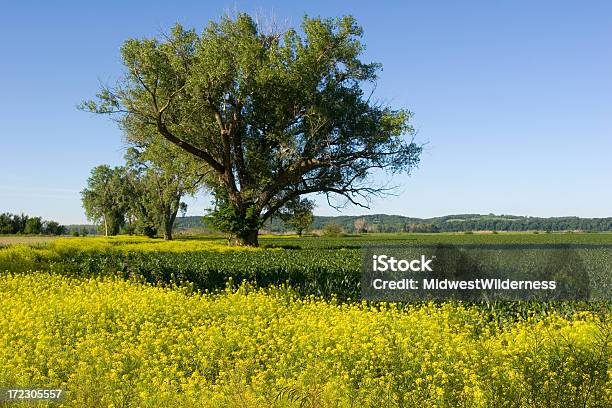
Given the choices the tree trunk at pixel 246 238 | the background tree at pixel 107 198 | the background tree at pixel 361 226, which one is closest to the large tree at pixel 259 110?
the tree trunk at pixel 246 238

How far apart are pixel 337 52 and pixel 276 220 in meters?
13.0

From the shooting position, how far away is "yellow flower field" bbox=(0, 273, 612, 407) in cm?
641

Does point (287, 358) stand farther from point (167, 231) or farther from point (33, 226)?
point (33, 226)

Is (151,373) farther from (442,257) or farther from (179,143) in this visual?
(179,143)

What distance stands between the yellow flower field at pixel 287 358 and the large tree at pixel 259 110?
927 inches

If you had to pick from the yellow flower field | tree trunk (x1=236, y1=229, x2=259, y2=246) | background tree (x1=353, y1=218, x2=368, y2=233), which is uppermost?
background tree (x1=353, y1=218, x2=368, y2=233)

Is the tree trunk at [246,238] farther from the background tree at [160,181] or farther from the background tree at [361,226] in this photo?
the background tree at [361,226]

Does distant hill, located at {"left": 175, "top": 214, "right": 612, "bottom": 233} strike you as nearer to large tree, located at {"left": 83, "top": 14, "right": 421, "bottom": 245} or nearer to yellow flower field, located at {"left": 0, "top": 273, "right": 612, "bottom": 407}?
large tree, located at {"left": 83, "top": 14, "right": 421, "bottom": 245}

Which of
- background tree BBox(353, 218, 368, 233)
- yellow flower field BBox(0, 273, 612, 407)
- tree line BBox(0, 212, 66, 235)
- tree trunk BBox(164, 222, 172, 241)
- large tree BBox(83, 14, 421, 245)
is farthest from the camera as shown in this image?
background tree BBox(353, 218, 368, 233)

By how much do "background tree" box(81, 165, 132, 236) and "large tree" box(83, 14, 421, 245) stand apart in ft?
175

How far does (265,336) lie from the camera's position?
9055mm

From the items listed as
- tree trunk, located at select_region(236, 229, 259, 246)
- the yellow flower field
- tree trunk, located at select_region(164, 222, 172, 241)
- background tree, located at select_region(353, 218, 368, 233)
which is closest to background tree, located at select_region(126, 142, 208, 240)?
tree trunk, located at select_region(164, 222, 172, 241)

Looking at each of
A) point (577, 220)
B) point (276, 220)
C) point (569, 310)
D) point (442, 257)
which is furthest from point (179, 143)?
point (577, 220)

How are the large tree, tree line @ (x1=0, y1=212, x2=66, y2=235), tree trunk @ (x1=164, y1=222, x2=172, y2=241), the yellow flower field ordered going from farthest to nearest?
tree line @ (x1=0, y1=212, x2=66, y2=235) < tree trunk @ (x1=164, y1=222, x2=172, y2=241) < the large tree < the yellow flower field
